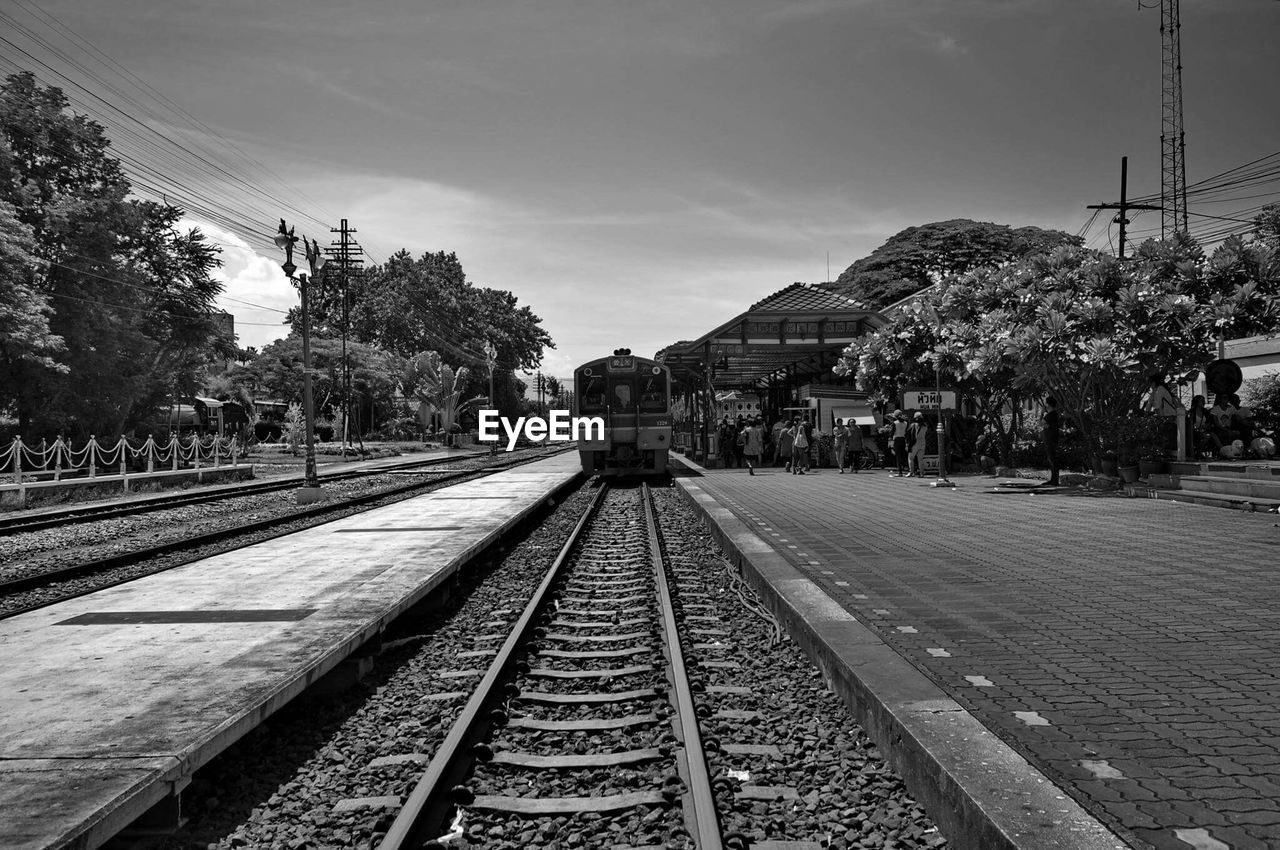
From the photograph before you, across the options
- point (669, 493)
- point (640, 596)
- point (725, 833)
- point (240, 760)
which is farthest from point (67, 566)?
point (669, 493)

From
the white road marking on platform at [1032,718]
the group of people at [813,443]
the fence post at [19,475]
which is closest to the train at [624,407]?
the group of people at [813,443]

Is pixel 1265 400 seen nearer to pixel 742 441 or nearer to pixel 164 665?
pixel 742 441

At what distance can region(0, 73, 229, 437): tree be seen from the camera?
78.5ft

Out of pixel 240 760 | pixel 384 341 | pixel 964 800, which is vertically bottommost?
pixel 240 760

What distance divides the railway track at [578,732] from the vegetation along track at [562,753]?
0.05 feet

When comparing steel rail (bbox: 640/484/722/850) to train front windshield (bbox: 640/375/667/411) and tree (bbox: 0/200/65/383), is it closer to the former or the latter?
train front windshield (bbox: 640/375/667/411)

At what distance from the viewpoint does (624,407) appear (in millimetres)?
23750

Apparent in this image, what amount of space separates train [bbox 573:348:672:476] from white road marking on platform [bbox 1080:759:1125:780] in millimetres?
20186

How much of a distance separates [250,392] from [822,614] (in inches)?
2391

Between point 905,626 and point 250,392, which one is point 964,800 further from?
point 250,392

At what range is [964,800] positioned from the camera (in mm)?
3094

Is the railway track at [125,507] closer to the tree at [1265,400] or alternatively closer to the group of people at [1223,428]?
the group of people at [1223,428]

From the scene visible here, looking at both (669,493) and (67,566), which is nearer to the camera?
(67,566)

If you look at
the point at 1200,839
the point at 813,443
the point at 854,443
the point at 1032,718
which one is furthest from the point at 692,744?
the point at 813,443
